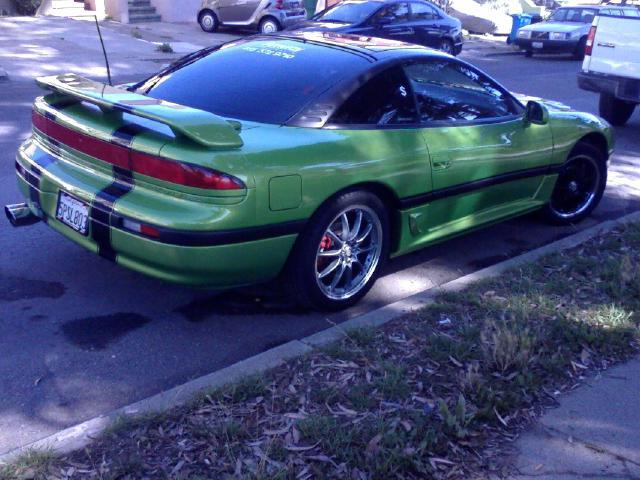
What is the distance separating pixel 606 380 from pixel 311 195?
5.70 ft

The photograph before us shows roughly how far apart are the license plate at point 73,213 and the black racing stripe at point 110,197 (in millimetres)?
72

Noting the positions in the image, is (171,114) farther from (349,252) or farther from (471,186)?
(471,186)

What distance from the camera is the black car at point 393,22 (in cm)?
1691

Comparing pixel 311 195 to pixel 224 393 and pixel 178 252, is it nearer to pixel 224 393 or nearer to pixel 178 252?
pixel 178 252

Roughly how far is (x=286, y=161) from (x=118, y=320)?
134 centimetres

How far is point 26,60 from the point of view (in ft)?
51.6

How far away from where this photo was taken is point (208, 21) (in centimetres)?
2258

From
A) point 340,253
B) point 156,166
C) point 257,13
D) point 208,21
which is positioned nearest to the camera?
point 156,166

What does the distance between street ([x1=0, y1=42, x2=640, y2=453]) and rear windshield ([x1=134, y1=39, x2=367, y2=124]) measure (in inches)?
44.0

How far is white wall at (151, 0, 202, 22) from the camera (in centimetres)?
2402

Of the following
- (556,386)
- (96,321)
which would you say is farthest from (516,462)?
(96,321)


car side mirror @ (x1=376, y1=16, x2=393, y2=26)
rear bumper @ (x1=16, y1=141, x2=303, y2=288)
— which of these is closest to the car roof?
rear bumper @ (x1=16, y1=141, x2=303, y2=288)

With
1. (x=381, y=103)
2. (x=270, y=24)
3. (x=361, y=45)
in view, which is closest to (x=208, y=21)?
(x=270, y=24)

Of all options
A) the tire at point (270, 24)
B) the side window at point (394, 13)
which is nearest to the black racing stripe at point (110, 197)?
the side window at point (394, 13)
